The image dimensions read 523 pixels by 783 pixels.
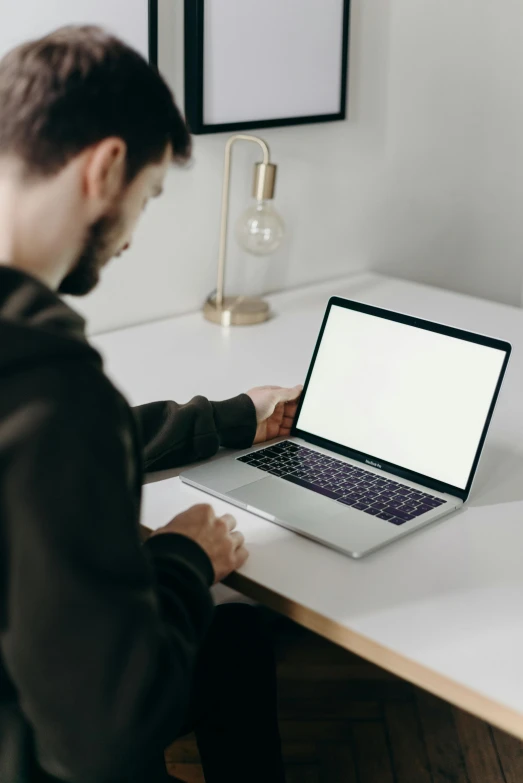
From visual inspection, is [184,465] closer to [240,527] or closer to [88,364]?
[240,527]

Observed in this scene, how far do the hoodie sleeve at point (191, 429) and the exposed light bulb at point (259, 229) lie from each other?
671mm

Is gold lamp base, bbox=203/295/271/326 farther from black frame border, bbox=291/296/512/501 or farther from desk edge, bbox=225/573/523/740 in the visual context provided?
desk edge, bbox=225/573/523/740

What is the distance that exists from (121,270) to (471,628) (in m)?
1.17

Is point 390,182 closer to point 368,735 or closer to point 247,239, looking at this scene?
point 247,239

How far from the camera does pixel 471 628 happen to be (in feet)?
3.09

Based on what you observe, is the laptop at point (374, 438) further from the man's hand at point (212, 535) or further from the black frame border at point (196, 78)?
the black frame border at point (196, 78)

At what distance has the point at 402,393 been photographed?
129 cm

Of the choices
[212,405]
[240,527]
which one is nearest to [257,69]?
[212,405]

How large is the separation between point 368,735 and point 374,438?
2.53ft

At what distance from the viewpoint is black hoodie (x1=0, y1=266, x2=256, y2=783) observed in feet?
2.32

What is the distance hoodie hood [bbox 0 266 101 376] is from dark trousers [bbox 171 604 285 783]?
1.67ft

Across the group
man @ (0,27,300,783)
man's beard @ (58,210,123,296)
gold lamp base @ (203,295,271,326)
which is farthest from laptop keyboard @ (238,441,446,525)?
gold lamp base @ (203,295,271,326)

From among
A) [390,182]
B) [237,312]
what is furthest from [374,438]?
[390,182]

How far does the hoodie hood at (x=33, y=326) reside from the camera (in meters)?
0.73
